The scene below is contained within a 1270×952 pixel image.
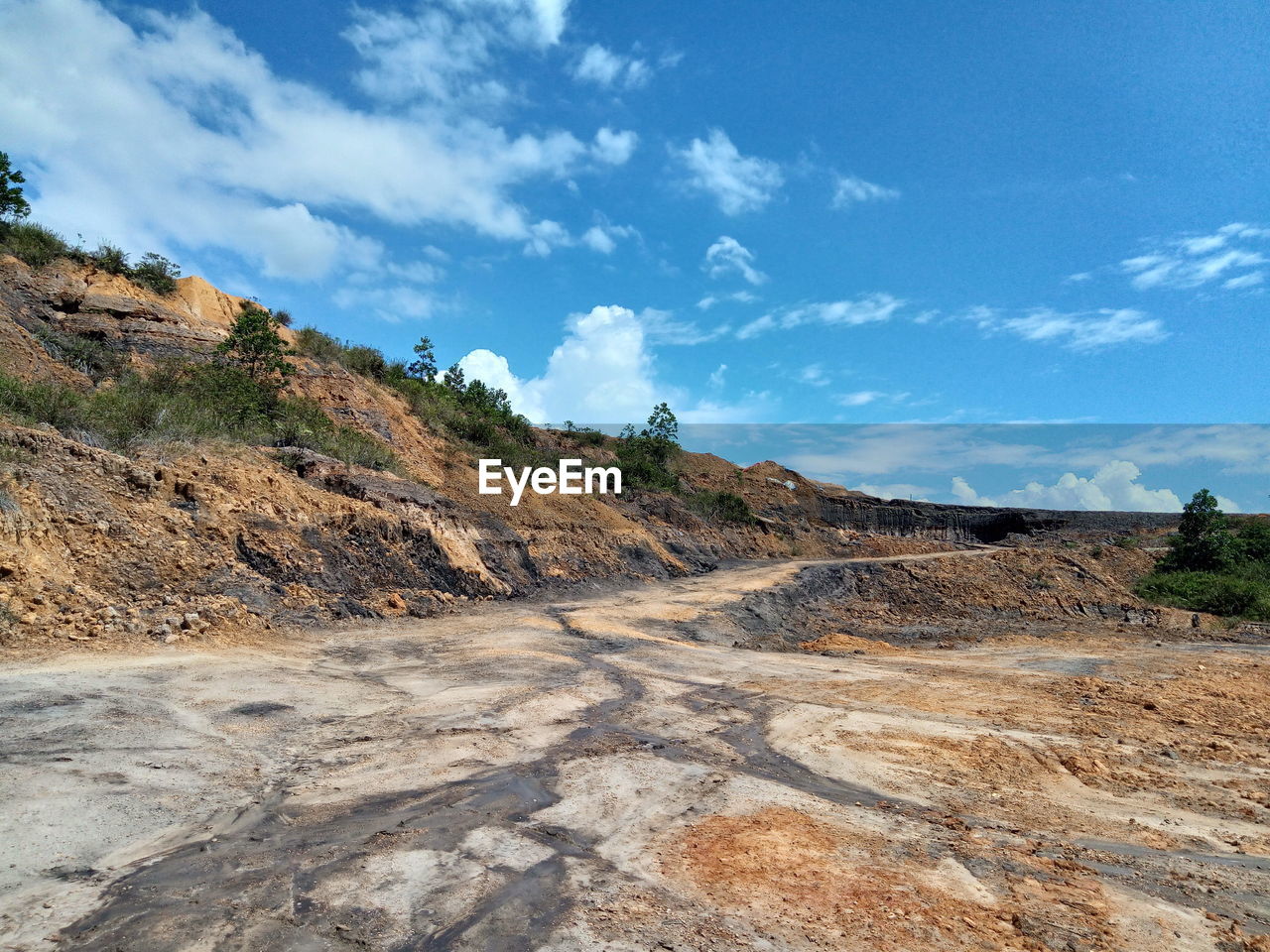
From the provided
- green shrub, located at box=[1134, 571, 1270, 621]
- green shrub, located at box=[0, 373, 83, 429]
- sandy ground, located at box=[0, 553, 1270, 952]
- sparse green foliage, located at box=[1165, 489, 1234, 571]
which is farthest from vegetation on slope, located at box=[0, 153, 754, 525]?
sparse green foliage, located at box=[1165, 489, 1234, 571]

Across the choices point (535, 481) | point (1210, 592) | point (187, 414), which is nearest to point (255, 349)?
point (187, 414)

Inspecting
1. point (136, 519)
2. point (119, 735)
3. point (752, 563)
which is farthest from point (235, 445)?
point (752, 563)

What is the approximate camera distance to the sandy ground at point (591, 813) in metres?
3.61

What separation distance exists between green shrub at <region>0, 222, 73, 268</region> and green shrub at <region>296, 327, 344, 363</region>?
8224 millimetres

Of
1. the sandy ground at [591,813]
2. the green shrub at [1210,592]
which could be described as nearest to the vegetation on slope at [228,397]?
the sandy ground at [591,813]

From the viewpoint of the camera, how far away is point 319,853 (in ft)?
13.8

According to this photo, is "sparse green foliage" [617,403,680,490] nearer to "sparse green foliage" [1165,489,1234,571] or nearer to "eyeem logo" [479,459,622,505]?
"eyeem logo" [479,459,622,505]

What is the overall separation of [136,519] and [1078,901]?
547 inches

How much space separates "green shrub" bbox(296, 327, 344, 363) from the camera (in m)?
28.3

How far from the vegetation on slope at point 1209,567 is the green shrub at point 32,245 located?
46.6 meters

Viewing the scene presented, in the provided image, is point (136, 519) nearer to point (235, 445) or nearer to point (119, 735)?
point (235, 445)

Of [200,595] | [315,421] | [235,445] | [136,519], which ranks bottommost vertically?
[200,595]

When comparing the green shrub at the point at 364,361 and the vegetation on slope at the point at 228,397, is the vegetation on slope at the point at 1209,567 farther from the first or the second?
the green shrub at the point at 364,361

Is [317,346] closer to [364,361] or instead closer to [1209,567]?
[364,361]
